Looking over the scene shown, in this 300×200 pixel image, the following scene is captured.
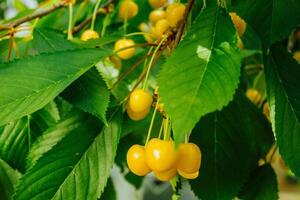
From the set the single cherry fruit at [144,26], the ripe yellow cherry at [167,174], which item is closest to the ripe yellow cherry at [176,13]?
the ripe yellow cherry at [167,174]

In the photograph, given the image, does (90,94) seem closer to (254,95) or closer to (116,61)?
(116,61)

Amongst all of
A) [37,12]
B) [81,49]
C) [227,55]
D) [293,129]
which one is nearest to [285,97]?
[293,129]

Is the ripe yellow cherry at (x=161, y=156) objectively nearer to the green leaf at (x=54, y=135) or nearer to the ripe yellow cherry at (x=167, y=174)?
the ripe yellow cherry at (x=167, y=174)

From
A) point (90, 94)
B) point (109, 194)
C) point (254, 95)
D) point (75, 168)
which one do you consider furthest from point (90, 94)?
point (254, 95)

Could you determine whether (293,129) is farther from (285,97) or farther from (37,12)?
(37,12)

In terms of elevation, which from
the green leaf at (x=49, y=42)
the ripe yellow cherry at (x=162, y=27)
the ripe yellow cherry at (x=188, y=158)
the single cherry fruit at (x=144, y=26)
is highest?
the green leaf at (x=49, y=42)

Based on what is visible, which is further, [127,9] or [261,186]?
[127,9]
